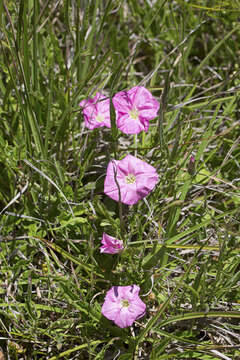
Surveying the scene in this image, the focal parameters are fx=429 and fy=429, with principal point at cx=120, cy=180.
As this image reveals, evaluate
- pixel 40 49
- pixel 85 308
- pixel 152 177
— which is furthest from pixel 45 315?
pixel 40 49

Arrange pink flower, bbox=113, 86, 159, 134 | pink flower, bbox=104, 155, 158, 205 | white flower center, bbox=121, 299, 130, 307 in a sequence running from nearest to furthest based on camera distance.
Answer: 1. white flower center, bbox=121, 299, 130, 307
2. pink flower, bbox=104, 155, 158, 205
3. pink flower, bbox=113, 86, 159, 134

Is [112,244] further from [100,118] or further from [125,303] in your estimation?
[100,118]

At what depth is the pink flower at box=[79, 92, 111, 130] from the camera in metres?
1.85

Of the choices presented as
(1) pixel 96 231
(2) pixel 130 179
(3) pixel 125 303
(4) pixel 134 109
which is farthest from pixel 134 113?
(3) pixel 125 303

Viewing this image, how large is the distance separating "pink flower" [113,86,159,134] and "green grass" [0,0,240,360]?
0.29ft

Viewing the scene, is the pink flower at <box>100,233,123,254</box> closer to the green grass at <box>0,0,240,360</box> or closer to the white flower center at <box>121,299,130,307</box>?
the green grass at <box>0,0,240,360</box>

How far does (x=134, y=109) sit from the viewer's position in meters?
1.85

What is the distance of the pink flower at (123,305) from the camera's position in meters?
1.53

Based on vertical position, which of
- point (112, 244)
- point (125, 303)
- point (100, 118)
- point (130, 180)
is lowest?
point (125, 303)

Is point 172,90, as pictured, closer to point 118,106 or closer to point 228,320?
point 118,106

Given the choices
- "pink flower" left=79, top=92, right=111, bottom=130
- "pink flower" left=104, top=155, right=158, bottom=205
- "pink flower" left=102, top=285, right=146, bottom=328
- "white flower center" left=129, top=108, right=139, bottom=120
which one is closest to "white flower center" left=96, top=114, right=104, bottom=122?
"pink flower" left=79, top=92, right=111, bottom=130

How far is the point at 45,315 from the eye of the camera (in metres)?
1.73

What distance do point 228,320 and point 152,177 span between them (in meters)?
0.66

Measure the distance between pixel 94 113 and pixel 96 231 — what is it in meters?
0.53
